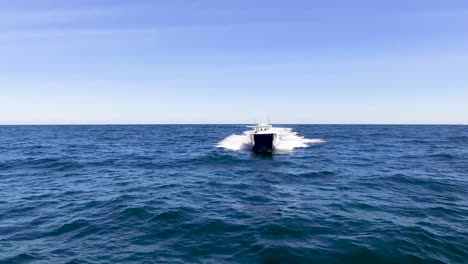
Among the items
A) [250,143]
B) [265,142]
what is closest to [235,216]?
[265,142]

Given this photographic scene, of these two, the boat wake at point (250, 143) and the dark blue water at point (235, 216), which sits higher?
A: the boat wake at point (250, 143)

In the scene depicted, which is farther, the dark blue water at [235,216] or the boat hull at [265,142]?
the boat hull at [265,142]

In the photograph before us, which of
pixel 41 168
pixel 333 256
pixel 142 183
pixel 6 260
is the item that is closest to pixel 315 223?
pixel 333 256

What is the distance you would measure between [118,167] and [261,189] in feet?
62.1

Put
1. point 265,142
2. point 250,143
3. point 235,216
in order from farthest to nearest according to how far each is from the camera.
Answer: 1. point 250,143
2. point 265,142
3. point 235,216

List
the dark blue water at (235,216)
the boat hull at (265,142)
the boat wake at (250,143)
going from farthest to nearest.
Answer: the boat wake at (250,143), the boat hull at (265,142), the dark blue water at (235,216)

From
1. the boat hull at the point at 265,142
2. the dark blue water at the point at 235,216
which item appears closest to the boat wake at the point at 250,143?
the boat hull at the point at 265,142

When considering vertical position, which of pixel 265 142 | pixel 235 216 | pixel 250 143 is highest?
pixel 265 142

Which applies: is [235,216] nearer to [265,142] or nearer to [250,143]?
[265,142]

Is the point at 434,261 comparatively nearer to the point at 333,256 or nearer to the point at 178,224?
the point at 333,256

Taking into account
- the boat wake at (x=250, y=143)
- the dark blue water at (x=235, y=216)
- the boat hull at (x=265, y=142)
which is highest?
the boat hull at (x=265, y=142)

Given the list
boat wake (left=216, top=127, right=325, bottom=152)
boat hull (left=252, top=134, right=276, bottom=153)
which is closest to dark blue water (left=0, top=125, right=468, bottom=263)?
boat hull (left=252, top=134, right=276, bottom=153)

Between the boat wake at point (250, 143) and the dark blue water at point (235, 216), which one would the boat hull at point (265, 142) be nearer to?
the boat wake at point (250, 143)

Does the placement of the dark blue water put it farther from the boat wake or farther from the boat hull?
the boat wake
